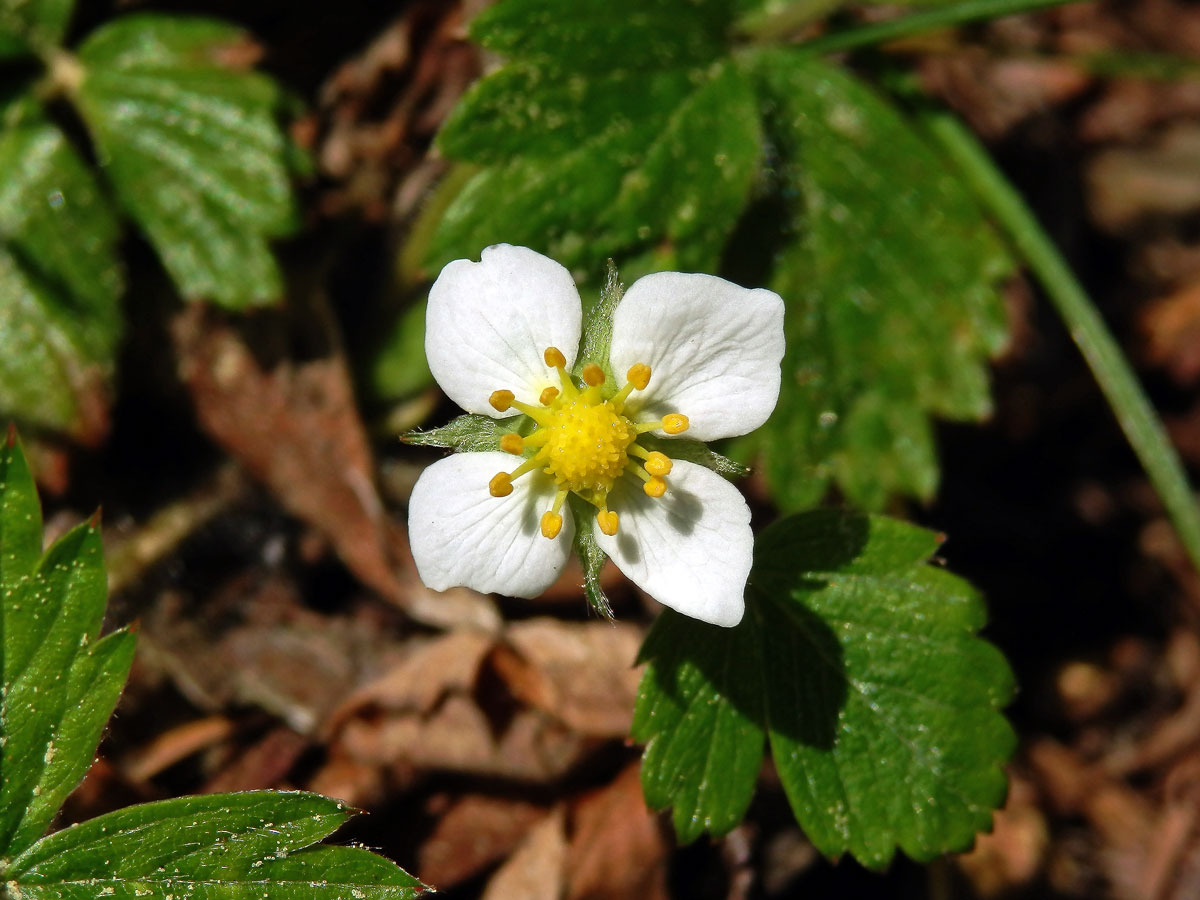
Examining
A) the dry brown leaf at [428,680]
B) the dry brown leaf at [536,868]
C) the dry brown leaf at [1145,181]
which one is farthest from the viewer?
the dry brown leaf at [1145,181]

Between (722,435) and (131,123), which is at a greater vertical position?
(131,123)

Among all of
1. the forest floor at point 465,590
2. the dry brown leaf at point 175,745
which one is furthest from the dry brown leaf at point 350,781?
the dry brown leaf at point 175,745

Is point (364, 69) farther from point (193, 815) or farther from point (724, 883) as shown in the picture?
point (724, 883)

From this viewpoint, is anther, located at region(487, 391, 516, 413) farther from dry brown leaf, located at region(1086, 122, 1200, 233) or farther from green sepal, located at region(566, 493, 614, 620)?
dry brown leaf, located at region(1086, 122, 1200, 233)

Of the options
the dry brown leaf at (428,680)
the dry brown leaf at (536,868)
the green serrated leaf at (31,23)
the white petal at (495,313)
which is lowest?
the dry brown leaf at (536,868)

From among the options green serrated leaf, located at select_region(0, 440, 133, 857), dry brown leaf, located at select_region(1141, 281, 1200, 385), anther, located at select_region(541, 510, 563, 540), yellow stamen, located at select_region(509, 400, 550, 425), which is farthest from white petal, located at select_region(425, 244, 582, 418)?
dry brown leaf, located at select_region(1141, 281, 1200, 385)

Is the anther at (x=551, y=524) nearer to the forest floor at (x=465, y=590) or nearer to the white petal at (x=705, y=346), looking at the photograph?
the white petal at (x=705, y=346)

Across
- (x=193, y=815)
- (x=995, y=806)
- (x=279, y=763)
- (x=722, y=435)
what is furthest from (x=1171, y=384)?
(x=193, y=815)
